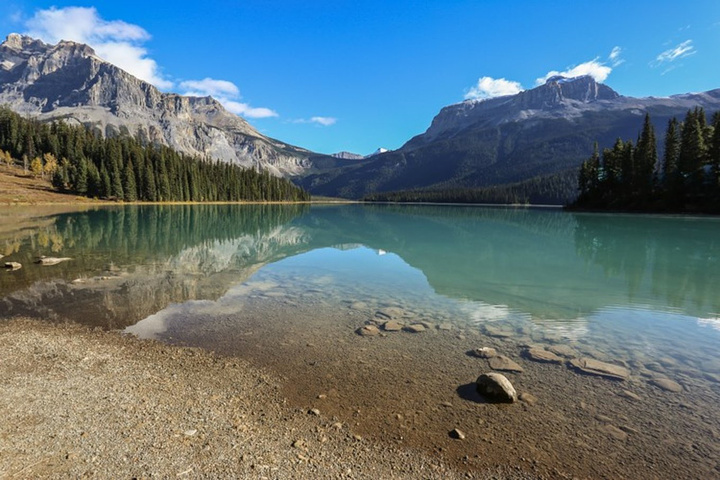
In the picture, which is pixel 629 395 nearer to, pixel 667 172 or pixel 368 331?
pixel 368 331

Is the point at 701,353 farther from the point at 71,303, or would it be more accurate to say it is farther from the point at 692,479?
the point at 71,303

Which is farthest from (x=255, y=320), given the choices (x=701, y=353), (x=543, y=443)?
(x=701, y=353)

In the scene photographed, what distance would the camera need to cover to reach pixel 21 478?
18.6ft

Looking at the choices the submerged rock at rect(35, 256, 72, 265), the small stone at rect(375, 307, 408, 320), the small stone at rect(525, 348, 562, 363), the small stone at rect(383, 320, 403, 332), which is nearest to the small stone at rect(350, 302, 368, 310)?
the small stone at rect(375, 307, 408, 320)

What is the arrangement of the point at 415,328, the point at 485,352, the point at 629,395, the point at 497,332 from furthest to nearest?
the point at 415,328, the point at 497,332, the point at 485,352, the point at 629,395

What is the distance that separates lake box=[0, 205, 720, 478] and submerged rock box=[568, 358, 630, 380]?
276 mm

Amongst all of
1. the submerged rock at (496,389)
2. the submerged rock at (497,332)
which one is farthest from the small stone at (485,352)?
the submerged rock at (496,389)

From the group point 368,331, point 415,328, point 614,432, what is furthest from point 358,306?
point 614,432

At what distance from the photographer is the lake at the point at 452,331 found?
303 inches

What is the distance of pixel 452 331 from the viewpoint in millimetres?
14141

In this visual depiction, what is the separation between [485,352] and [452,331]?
2249 mm

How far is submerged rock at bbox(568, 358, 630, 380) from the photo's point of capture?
1058 centimetres

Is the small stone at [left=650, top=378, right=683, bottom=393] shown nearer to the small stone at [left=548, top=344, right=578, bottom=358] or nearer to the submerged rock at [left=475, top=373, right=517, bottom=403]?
the small stone at [left=548, top=344, right=578, bottom=358]

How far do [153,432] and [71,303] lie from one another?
13.0 m
